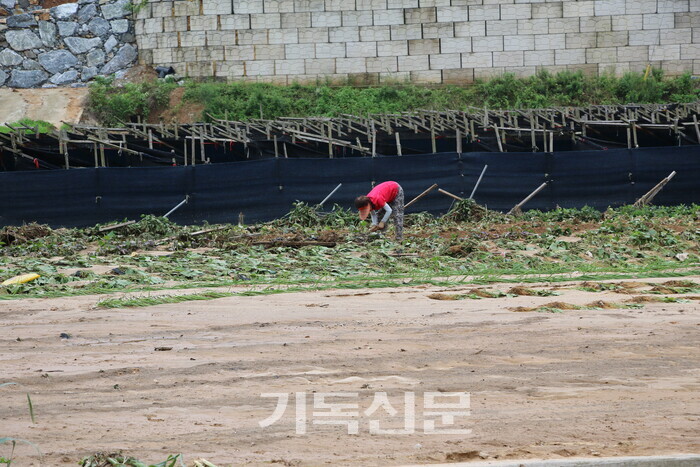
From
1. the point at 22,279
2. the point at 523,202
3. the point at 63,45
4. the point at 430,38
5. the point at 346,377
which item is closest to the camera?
the point at 346,377

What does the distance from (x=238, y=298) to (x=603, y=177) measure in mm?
14147

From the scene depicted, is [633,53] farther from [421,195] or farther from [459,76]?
[421,195]

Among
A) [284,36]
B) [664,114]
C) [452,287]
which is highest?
[284,36]

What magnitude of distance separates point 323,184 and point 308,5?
9.19 meters

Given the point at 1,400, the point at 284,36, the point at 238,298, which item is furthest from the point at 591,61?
the point at 1,400

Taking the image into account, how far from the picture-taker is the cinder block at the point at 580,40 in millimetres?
30141

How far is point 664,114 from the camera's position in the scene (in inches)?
1043

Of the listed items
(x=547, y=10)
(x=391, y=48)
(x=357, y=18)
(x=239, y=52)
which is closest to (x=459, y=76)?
(x=391, y=48)

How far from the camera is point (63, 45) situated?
104 ft

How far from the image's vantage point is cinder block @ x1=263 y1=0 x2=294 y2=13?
3025cm

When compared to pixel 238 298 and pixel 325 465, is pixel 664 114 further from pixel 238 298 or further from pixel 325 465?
pixel 325 465

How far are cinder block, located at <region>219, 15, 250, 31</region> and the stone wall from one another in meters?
3.36

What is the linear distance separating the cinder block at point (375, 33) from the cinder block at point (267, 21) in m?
2.68

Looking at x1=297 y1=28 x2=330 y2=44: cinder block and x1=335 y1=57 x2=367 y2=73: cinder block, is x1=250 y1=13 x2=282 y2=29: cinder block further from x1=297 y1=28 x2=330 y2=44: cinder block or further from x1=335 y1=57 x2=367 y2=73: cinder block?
x1=335 y1=57 x2=367 y2=73: cinder block
